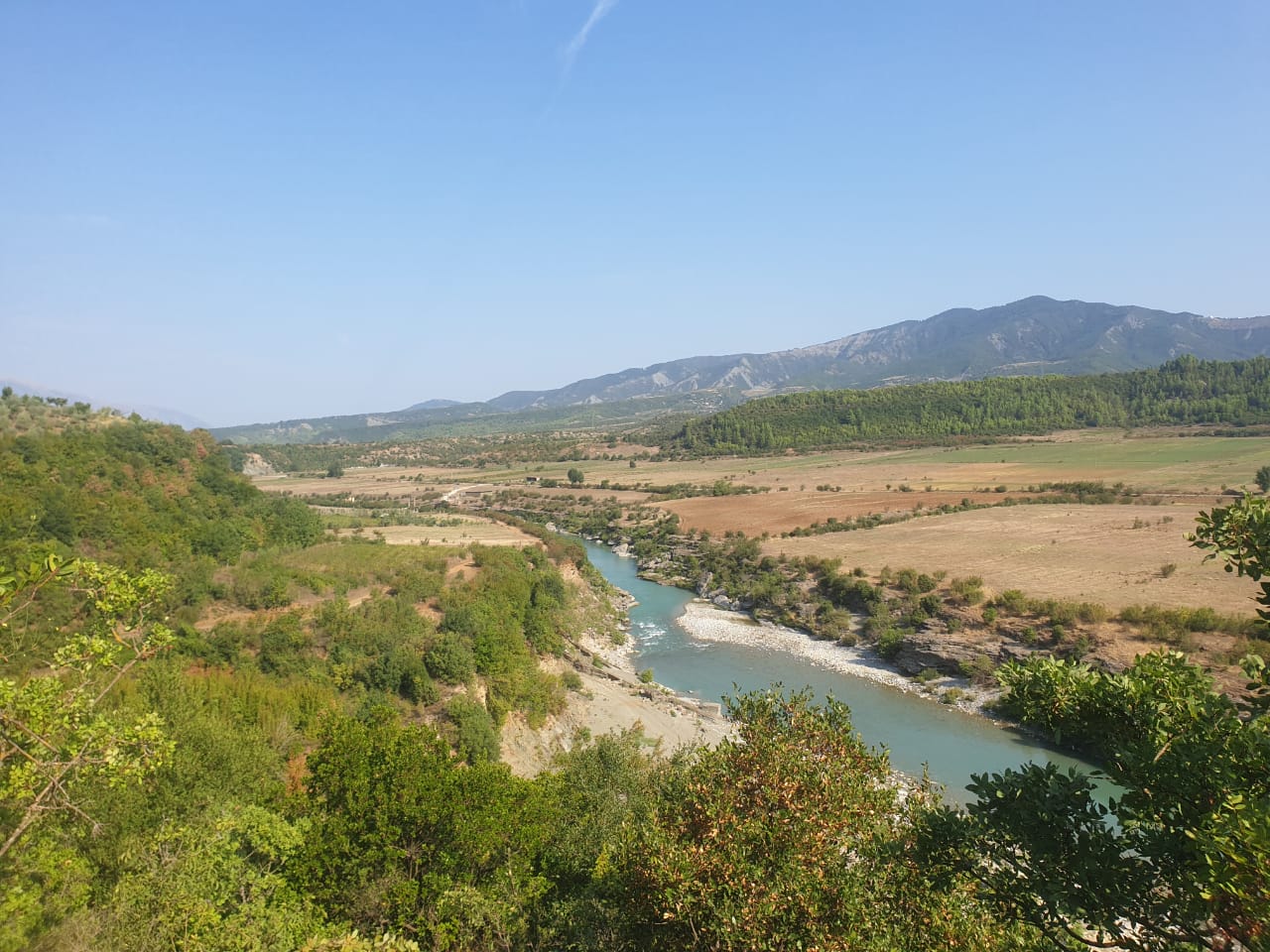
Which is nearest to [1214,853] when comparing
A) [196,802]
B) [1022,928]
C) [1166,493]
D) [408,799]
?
[1022,928]

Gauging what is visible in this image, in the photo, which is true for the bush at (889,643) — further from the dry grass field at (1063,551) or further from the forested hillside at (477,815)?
the forested hillside at (477,815)

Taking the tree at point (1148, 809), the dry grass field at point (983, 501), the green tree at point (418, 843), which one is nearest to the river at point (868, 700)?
the green tree at point (418, 843)

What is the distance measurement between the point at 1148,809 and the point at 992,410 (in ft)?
519

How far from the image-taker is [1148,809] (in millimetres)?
5832

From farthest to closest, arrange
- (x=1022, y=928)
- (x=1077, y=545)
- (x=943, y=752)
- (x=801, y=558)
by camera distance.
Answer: (x=801, y=558), (x=1077, y=545), (x=943, y=752), (x=1022, y=928)

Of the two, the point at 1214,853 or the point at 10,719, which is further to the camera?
the point at 10,719

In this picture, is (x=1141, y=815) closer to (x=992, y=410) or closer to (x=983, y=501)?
(x=983, y=501)

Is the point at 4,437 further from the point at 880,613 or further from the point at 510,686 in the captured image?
the point at 880,613

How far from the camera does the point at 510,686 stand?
29375 mm

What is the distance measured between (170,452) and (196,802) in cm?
3776

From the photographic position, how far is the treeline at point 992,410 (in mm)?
137000

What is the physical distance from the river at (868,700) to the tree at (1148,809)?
39.9ft

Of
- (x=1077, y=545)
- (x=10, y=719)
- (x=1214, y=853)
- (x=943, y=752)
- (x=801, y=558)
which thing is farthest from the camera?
(x=801, y=558)

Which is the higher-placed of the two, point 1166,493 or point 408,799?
point 408,799
